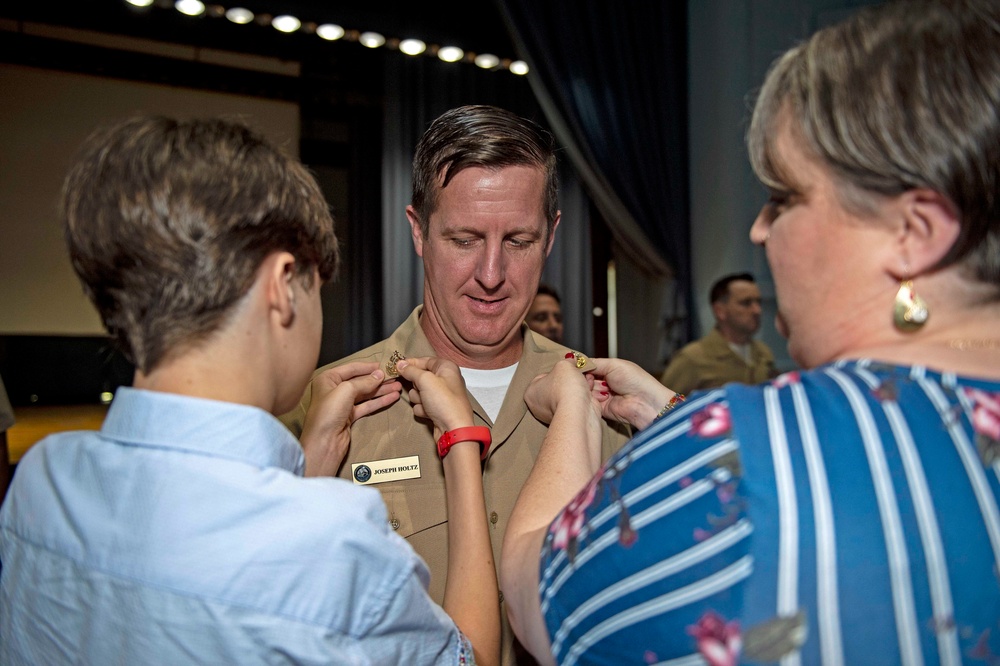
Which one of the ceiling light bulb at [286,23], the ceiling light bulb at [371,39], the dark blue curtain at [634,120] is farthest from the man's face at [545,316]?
the ceiling light bulb at [286,23]

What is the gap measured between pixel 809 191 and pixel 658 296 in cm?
501

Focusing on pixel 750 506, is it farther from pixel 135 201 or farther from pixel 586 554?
pixel 135 201

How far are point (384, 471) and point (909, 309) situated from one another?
105cm

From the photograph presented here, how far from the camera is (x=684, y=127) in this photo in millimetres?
5762

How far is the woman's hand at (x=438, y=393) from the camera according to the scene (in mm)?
1362

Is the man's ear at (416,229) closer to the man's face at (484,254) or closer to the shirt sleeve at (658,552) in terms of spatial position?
the man's face at (484,254)

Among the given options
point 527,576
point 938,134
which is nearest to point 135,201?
point 527,576

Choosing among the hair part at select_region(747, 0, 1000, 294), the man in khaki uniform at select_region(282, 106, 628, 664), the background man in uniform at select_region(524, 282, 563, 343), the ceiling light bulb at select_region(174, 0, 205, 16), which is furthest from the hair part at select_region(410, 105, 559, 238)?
the ceiling light bulb at select_region(174, 0, 205, 16)

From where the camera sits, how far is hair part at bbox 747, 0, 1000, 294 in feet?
2.59

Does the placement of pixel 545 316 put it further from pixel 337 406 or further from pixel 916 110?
pixel 916 110

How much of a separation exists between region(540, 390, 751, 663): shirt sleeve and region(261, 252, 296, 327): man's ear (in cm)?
46

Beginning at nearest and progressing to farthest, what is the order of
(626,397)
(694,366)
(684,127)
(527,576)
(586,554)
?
(586,554)
(527,576)
(626,397)
(694,366)
(684,127)

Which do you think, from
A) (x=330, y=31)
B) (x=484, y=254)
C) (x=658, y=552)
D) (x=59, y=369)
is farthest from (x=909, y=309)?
(x=59, y=369)

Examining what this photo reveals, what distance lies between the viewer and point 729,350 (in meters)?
4.97
